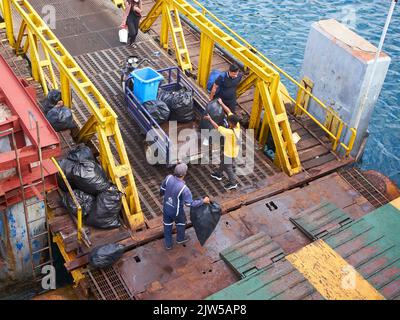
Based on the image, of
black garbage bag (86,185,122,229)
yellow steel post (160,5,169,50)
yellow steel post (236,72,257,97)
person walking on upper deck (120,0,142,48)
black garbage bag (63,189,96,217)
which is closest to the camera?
black garbage bag (86,185,122,229)

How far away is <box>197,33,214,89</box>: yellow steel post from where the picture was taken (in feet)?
37.9

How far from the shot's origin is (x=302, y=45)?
1819 centimetres

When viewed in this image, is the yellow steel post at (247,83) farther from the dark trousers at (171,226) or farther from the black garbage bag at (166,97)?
the dark trousers at (171,226)

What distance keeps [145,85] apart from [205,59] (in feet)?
7.15

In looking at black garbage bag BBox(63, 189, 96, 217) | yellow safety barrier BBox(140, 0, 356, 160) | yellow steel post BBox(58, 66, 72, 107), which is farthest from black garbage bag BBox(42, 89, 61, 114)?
yellow safety barrier BBox(140, 0, 356, 160)

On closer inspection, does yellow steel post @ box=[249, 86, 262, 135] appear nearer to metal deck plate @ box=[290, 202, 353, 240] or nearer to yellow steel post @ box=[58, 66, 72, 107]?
metal deck plate @ box=[290, 202, 353, 240]

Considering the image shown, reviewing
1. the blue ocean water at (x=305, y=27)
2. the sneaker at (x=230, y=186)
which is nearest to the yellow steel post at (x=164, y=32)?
the blue ocean water at (x=305, y=27)

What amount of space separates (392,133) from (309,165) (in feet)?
17.3

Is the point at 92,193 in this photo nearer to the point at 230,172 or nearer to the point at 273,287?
the point at 230,172

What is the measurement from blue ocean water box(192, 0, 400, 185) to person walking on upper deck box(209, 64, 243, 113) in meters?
5.45

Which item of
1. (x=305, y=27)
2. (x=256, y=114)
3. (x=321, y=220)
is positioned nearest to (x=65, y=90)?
(x=256, y=114)

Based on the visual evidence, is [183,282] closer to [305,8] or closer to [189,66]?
[189,66]

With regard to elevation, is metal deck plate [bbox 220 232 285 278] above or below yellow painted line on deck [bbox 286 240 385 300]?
below

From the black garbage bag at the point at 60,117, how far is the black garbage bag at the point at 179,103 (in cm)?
199
